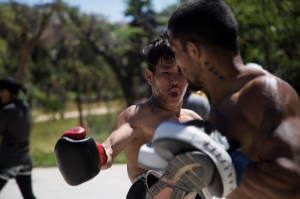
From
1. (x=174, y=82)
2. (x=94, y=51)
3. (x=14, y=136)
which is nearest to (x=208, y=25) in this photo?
(x=174, y=82)

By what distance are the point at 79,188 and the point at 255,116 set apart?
485 centimetres

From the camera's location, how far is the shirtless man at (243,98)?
4.89ft

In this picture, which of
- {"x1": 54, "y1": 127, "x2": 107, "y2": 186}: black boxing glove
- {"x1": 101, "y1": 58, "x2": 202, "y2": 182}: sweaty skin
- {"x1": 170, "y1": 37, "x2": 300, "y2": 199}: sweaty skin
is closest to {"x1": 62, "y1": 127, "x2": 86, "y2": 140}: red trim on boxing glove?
{"x1": 54, "y1": 127, "x2": 107, "y2": 186}: black boxing glove

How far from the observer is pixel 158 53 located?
261 cm

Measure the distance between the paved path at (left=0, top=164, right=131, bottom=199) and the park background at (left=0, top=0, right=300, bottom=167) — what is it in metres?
1.40

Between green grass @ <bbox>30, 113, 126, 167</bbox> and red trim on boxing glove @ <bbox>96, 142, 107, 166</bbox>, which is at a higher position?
red trim on boxing glove @ <bbox>96, 142, 107, 166</bbox>

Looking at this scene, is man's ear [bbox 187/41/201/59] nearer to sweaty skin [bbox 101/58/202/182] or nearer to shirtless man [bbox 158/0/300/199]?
shirtless man [bbox 158/0/300/199]

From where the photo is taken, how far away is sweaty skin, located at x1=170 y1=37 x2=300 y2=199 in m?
1.48

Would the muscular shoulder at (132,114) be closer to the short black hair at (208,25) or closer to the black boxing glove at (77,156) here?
the black boxing glove at (77,156)

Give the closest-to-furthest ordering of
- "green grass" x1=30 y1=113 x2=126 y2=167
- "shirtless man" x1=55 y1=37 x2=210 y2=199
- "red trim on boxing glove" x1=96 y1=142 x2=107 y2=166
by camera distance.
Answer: "red trim on boxing glove" x1=96 y1=142 x2=107 y2=166 < "shirtless man" x1=55 y1=37 x2=210 y2=199 < "green grass" x1=30 y1=113 x2=126 y2=167

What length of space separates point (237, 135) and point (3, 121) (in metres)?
3.83

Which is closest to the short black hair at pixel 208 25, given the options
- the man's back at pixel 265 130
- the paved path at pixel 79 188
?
the man's back at pixel 265 130

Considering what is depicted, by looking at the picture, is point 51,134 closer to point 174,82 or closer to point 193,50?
point 174,82

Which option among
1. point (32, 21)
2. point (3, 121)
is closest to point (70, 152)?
point (3, 121)
